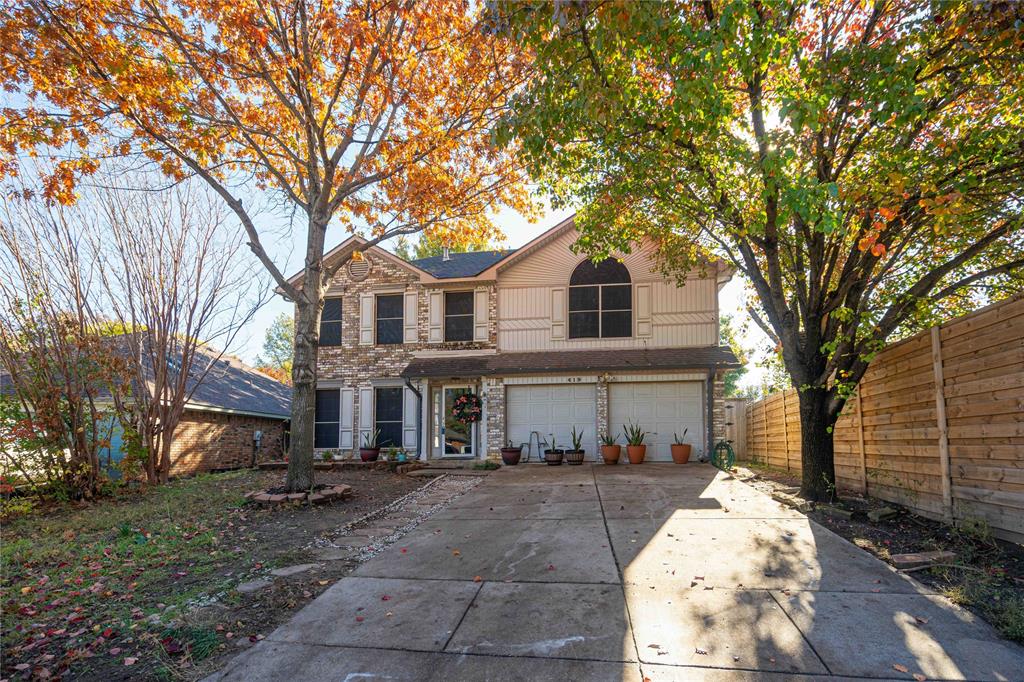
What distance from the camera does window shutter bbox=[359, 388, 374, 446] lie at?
15.4 metres

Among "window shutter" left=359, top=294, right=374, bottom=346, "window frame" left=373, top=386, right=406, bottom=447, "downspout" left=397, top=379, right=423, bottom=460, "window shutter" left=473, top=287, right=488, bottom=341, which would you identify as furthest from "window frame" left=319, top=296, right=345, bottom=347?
"window shutter" left=473, top=287, right=488, bottom=341

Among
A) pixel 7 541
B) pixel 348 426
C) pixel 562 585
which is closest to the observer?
pixel 562 585

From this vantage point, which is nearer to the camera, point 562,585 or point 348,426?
point 562,585

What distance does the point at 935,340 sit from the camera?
5691 millimetres

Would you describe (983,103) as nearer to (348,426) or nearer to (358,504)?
(358,504)

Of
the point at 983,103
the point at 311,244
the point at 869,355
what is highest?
the point at 983,103

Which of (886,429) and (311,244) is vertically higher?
(311,244)

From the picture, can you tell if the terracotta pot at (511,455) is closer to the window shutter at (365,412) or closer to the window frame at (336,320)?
the window shutter at (365,412)

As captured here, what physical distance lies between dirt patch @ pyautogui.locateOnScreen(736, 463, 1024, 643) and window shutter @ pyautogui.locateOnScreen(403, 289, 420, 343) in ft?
37.3

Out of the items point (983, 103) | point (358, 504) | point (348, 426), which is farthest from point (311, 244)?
point (983, 103)

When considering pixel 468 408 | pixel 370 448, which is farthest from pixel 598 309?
pixel 370 448

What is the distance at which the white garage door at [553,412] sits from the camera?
14.0 m

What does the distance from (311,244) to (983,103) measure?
9272 millimetres

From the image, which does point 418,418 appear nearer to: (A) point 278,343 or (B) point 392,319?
(B) point 392,319
